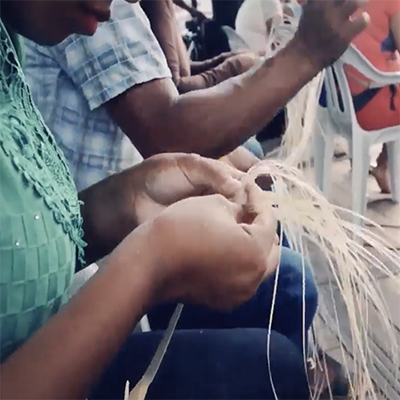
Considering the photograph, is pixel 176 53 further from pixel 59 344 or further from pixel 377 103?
pixel 59 344

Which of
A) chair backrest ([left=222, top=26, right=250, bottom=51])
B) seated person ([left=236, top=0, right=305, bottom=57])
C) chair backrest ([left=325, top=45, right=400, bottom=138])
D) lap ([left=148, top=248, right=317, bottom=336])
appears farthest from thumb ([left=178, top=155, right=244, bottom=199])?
chair backrest ([left=222, top=26, right=250, bottom=51])

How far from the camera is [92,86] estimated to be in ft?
2.77

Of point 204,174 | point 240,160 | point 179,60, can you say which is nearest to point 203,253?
point 204,174

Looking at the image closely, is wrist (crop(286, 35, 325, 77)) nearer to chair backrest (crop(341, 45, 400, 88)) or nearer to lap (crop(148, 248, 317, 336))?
lap (crop(148, 248, 317, 336))

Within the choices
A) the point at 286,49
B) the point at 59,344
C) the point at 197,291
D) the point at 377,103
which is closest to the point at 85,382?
the point at 59,344

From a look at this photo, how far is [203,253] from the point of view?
565 millimetres

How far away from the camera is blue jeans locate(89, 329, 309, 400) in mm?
745

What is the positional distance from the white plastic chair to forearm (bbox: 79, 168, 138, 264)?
1.45 m

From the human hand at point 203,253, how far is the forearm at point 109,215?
192 millimetres

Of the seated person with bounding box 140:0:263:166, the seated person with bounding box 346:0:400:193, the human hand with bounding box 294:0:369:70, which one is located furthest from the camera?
the seated person with bounding box 346:0:400:193

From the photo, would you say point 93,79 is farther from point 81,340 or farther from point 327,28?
point 81,340

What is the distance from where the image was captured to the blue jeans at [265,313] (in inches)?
36.9

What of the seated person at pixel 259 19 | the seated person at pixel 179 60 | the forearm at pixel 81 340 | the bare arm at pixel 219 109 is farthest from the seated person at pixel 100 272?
the seated person at pixel 259 19

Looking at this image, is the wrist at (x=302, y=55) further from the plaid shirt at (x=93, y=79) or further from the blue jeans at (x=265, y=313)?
the blue jeans at (x=265, y=313)
